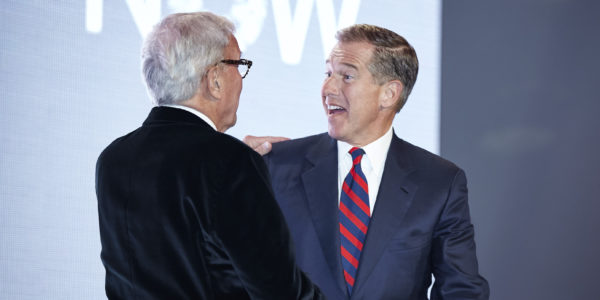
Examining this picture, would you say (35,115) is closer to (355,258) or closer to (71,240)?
(71,240)

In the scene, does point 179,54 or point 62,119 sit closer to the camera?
point 179,54

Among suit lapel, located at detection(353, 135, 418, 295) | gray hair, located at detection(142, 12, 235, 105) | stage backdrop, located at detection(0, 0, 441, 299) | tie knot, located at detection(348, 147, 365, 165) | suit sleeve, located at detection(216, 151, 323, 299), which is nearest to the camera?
suit sleeve, located at detection(216, 151, 323, 299)

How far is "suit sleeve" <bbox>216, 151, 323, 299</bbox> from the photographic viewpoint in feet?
3.41

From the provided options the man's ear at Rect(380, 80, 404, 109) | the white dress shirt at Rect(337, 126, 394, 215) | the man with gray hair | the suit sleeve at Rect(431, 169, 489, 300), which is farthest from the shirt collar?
the man with gray hair

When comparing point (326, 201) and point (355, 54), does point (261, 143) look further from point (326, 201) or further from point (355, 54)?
point (355, 54)

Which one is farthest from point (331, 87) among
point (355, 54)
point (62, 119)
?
point (62, 119)

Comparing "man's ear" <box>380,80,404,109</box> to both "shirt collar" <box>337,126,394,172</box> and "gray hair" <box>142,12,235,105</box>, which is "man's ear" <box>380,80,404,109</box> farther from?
"gray hair" <box>142,12,235,105</box>

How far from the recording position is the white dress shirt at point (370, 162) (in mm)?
1809

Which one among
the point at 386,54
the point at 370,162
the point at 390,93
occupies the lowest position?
the point at 370,162

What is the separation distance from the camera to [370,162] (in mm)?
1832

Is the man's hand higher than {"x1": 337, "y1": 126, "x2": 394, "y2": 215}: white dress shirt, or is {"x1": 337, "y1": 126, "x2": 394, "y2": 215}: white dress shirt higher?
the man's hand

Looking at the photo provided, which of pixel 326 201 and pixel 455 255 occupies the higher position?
pixel 326 201

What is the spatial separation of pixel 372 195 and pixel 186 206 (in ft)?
2.78

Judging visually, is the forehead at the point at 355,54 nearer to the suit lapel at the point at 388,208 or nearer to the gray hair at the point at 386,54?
the gray hair at the point at 386,54
